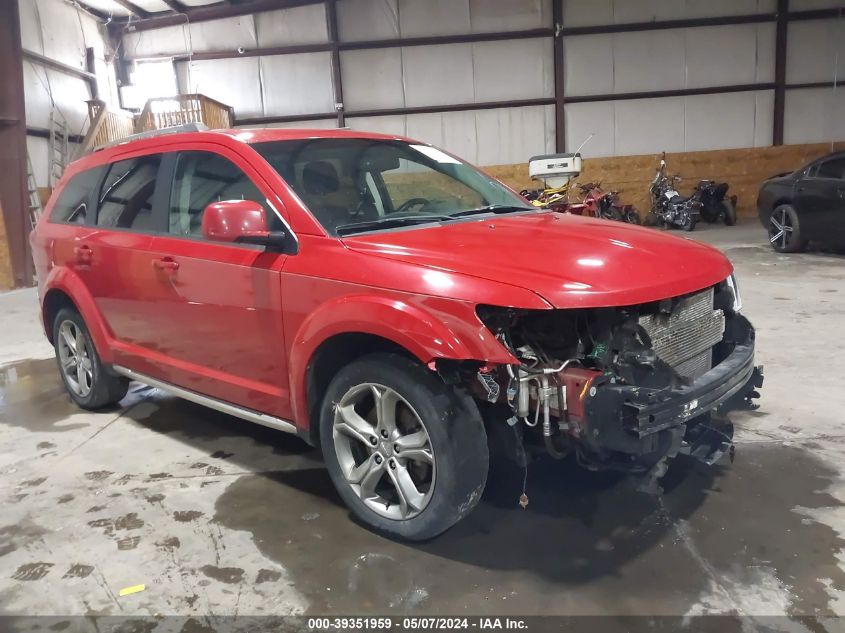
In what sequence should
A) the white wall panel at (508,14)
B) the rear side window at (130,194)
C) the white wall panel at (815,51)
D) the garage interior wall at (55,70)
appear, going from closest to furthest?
the rear side window at (130,194), the garage interior wall at (55,70), the white wall panel at (815,51), the white wall panel at (508,14)

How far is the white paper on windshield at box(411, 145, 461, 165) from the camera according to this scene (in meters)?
3.72

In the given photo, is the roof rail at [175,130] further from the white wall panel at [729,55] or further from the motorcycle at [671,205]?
the white wall panel at [729,55]

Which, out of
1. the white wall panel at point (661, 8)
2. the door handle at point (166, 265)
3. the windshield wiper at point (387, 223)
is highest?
the white wall panel at point (661, 8)

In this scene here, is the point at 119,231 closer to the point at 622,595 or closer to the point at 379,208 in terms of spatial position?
the point at 379,208

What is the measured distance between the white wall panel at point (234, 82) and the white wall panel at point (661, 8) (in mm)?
7239

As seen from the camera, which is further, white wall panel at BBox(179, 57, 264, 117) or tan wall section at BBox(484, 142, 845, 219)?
white wall panel at BBox(179, 57, 264, 117)

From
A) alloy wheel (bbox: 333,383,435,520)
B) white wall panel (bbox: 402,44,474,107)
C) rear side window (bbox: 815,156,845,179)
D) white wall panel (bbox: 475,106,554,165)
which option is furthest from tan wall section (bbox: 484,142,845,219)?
alloy wheel (bbox: 333,383,435,520)

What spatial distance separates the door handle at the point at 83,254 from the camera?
392cm

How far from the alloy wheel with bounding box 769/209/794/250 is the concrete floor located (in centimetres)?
603

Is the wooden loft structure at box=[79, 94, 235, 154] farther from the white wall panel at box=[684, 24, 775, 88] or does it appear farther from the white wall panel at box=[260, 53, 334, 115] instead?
→ the white wall panel at box=[684, 24, 775, 88]

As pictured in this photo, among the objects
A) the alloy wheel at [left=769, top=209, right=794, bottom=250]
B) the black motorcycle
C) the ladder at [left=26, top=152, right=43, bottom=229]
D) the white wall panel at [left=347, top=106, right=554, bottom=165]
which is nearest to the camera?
the alloy wheel at [left=769, top=209, right=794, bottom=250]

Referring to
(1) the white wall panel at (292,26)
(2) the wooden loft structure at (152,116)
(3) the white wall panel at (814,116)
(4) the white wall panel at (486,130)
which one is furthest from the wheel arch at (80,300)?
(3) the white wall panel at (814,116)

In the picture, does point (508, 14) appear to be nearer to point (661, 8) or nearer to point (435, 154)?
point (661, 8)

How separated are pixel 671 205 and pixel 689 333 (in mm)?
12478
